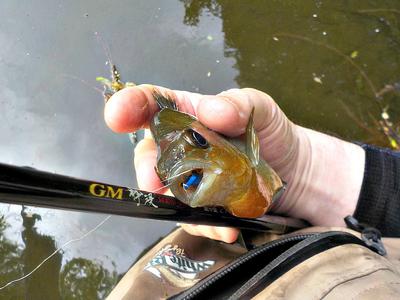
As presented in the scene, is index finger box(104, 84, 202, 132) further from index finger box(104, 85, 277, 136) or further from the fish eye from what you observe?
the fish eye

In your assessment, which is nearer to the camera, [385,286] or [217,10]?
[385,286]

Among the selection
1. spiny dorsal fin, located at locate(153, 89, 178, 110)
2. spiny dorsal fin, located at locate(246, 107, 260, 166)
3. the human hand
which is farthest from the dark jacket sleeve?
spiny dorsal fin, located at locate(153, 89, 178, 110)

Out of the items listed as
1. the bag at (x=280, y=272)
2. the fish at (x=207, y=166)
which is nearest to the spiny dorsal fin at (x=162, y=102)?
the fish at (x=207, y=166)

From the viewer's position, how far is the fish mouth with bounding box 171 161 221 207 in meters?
1.06

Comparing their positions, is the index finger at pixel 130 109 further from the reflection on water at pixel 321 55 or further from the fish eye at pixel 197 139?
the reflection on water at pixel 321 55

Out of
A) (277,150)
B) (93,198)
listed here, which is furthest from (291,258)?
(277,150)

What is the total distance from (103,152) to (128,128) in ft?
2.89

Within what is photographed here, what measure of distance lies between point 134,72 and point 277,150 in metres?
0.90

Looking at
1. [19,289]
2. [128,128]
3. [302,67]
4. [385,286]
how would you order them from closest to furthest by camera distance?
[385,286] → [128,128] → [19,289] → [302,67]

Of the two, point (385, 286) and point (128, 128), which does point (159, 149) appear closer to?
point (128, 128)

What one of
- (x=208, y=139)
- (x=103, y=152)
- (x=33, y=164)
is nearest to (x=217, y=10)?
(x=103, y=152)

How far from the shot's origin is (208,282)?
1138 millimetres

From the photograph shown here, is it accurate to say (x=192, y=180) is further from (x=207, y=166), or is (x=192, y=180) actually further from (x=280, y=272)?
(x=280, y=272)

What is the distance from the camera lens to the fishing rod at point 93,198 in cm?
71
